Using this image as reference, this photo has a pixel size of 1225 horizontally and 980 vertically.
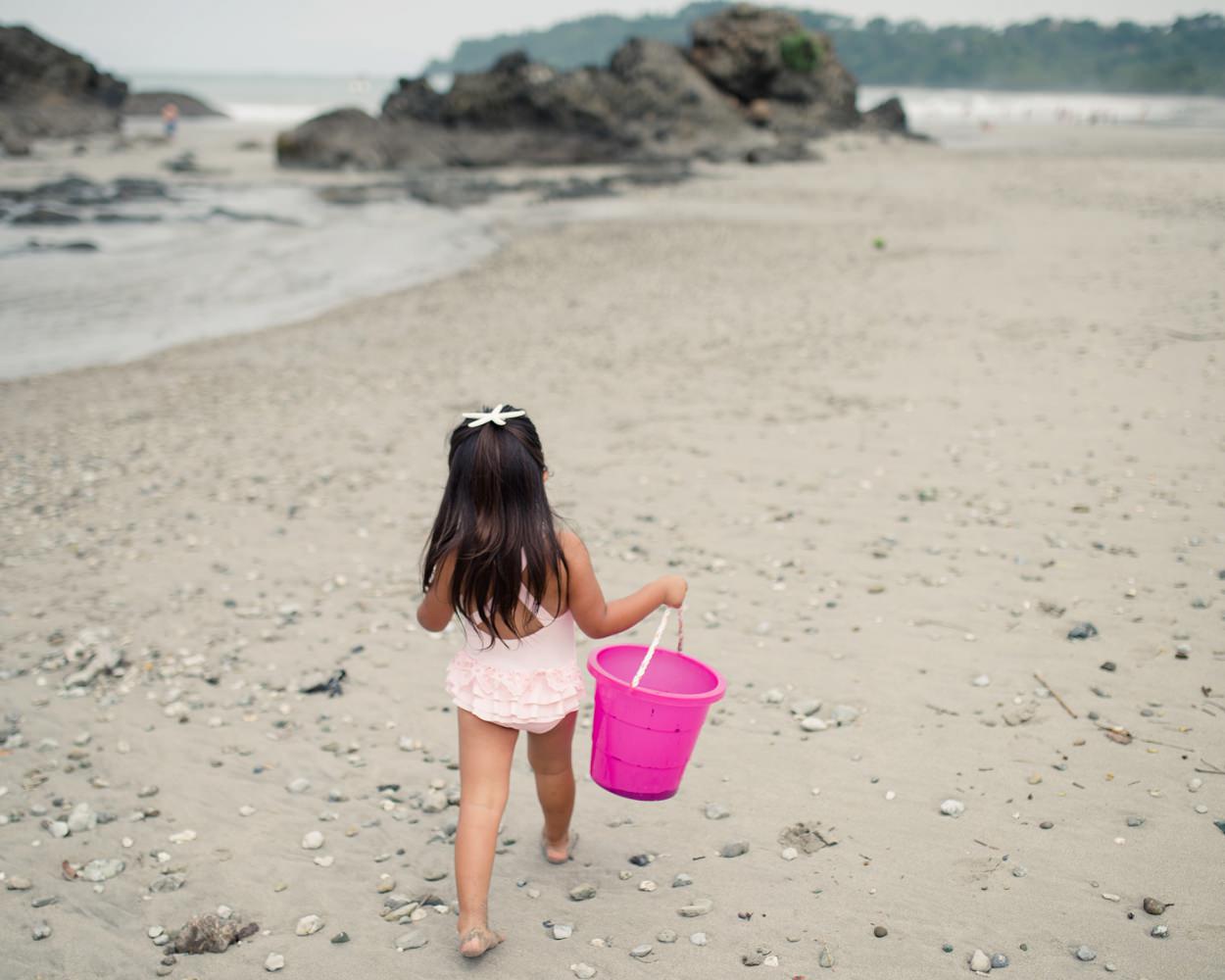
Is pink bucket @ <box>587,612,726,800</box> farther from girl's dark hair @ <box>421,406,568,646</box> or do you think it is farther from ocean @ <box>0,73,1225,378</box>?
ocean @ <box>0,73,1225,378</box>

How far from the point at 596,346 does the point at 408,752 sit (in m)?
6.87

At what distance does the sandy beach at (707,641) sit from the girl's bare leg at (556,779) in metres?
0.11

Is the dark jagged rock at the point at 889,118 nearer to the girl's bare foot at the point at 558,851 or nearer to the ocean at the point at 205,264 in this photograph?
the ocean at the point at 205,264

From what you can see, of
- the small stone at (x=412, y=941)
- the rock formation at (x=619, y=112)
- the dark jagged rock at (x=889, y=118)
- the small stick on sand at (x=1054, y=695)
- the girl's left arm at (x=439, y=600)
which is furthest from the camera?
the dark jagged rock at (x=889, y=118)

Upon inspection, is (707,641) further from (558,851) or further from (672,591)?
(672,591)

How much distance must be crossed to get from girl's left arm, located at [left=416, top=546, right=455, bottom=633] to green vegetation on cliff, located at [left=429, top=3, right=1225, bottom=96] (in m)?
109

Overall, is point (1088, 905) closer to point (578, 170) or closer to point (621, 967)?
point (621, 967)

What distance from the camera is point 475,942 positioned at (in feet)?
9.00

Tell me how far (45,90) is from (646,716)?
54.0 metres

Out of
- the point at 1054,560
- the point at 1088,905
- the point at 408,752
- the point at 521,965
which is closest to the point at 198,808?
the point at 408,752

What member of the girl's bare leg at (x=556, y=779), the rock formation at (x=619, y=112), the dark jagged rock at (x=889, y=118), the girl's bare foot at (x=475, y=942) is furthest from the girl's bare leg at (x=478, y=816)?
the dark jagged rock at (x=889, y=118)

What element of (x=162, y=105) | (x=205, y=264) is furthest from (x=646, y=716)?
(x=162, y=105)

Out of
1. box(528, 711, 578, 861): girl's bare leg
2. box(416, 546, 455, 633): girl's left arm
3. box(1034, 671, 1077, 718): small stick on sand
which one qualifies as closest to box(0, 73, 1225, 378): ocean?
box(416, 546, 455, 633): girl's left arm

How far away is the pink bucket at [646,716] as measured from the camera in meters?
2.90
